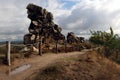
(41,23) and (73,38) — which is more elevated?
(41,23)

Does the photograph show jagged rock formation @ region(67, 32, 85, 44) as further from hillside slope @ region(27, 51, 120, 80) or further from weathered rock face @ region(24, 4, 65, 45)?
hillside slope @ region(27, 51, 120, 80)

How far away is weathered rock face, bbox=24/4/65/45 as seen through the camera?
145 ft

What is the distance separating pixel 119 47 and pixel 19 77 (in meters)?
18.6

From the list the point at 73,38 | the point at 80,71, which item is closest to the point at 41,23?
the point at 73,38

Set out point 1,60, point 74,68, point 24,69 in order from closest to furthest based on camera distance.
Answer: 1. point 74,68
2. point 24,69
3. point 1,60

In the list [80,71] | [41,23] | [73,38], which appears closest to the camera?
[80,71]

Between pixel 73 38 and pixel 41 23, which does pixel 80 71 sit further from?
pixel 73 38

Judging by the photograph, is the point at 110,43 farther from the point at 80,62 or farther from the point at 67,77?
the point at 67,77

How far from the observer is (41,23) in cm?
4556

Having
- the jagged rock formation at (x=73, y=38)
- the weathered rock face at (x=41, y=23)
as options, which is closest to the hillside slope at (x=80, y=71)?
the weathered rock face at (x=41, y=23)

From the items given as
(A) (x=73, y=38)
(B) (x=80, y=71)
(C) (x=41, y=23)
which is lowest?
(B) (x=80, y=71)

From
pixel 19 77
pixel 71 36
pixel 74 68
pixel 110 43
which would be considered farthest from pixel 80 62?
pixel 71 36

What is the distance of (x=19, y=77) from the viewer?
57.1 feet

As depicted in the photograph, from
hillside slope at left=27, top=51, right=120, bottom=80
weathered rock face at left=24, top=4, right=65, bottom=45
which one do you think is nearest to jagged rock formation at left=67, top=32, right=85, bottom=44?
weathered rock face at left=24, top=4, right=65, bottom=45
